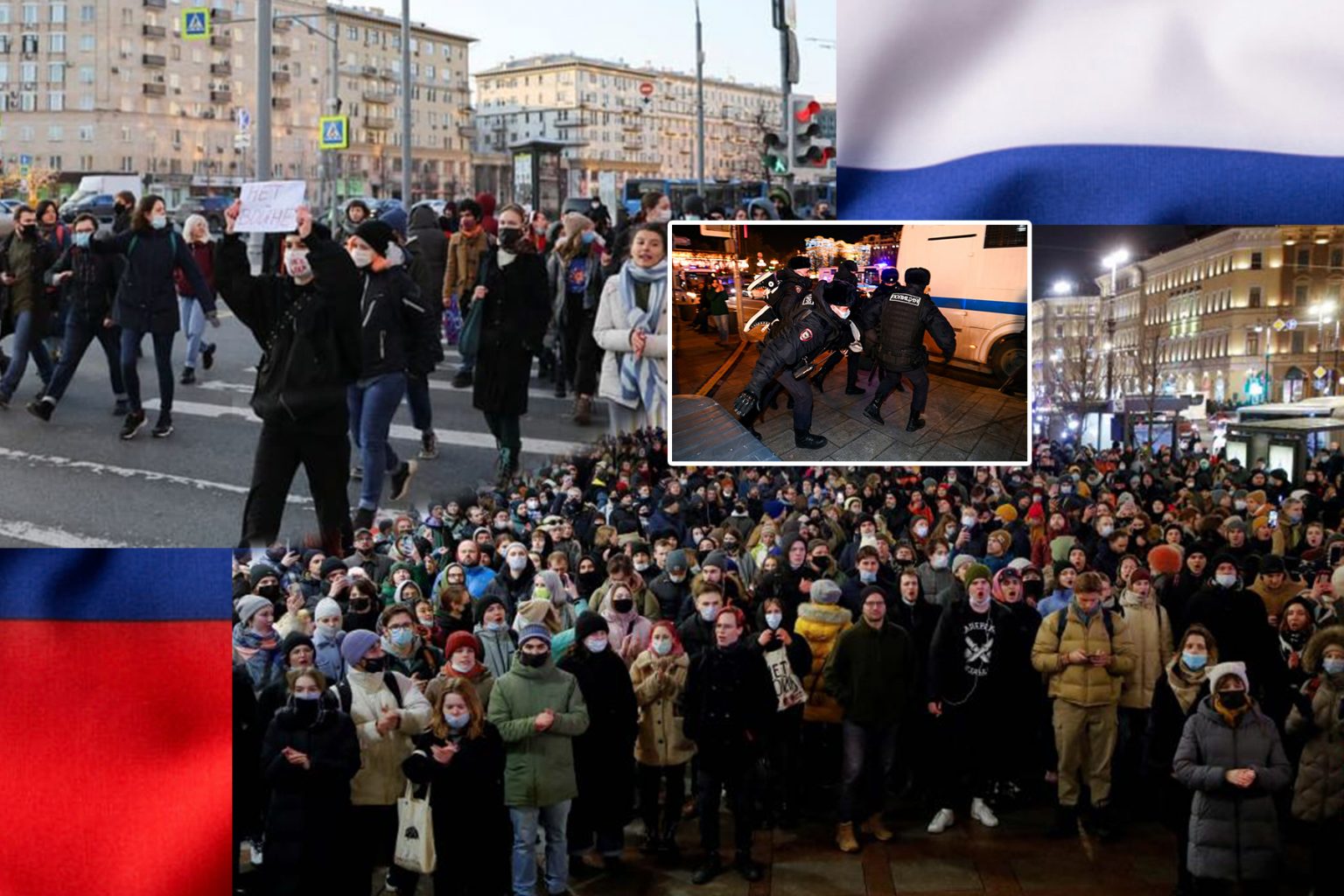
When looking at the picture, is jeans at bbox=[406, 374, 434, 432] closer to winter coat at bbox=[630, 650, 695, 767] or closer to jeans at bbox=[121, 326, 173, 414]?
jeans at bbox=[121, 326, 173, 414]

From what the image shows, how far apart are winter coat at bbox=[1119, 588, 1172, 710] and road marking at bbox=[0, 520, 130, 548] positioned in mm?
2955

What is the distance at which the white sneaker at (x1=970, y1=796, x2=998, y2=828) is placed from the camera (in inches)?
197

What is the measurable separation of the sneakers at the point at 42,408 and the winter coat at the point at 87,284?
19cm

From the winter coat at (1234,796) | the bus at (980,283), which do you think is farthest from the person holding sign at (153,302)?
the winter coat at (1234,796)

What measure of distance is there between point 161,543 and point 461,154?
1.14 metres

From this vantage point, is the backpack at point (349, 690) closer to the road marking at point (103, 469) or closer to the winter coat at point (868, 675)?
the road marking at point (103, 469)

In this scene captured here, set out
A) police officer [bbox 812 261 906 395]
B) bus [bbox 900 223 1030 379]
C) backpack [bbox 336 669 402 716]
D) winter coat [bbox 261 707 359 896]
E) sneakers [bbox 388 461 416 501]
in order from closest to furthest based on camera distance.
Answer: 1. bus [bbox 900 223 1030 379]
2. police officer [bbox 812 261 906 395]
3. sneakers [bbox 388 461 416 501]
4. winter coat [bbox 261 707 359 896]
5. backpack [bbox 336 669 402 716]

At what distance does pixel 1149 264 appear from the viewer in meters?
3.92

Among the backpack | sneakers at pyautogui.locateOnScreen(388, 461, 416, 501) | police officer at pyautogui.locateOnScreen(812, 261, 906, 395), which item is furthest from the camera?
the backpack

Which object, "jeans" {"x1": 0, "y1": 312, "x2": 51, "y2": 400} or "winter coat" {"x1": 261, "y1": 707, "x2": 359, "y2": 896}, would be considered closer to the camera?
"jeans" {"x1": 0, "y1": 312, "x2": 51, "y2": 400}

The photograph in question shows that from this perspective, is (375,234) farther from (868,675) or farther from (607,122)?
(868,675)

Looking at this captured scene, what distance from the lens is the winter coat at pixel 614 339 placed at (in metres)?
3.87

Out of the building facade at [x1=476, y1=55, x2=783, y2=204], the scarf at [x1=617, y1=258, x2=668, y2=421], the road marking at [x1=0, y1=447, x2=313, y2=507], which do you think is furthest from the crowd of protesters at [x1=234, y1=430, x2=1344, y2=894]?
the building facade at [x1=476, y1=55, x2=783, y2=204]

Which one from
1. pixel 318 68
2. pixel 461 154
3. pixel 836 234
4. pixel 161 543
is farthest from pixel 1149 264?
pixel 161 543
